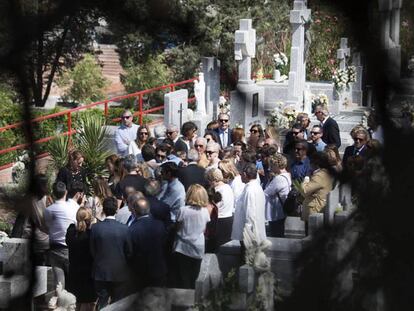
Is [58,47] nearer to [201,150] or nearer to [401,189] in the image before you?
[401,189]

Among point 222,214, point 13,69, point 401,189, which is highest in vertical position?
point 13,69

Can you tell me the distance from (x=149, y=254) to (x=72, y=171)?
273 cm

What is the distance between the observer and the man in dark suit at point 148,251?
1682mm

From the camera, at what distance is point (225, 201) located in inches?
288

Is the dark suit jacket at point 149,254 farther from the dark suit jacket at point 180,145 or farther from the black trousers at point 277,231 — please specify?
the dark suit jacket at point 180,145

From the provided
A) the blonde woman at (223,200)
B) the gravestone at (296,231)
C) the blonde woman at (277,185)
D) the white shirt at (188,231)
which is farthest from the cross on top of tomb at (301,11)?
the blonde woman at (223,200)

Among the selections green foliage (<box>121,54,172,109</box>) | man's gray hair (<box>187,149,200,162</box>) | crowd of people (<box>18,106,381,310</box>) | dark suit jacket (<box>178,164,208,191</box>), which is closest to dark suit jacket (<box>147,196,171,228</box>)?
crowd of people (<box>18,106,381,310</box>)

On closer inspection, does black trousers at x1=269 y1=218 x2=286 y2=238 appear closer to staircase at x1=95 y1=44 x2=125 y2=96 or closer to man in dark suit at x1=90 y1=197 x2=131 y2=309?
man in dark suit at x1=90 y1=197 x2=131 y2=309

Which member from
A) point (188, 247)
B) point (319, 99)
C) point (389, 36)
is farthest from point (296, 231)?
point (319, 99)

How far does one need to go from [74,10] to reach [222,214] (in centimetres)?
581

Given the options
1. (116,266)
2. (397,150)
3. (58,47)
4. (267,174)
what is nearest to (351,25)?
(397,150)

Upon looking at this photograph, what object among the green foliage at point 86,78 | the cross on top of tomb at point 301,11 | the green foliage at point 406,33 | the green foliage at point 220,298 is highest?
the cross on top of tomb at point 301,11

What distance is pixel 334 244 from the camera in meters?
1.49

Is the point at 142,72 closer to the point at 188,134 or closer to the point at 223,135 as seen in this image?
the point at 188,134
